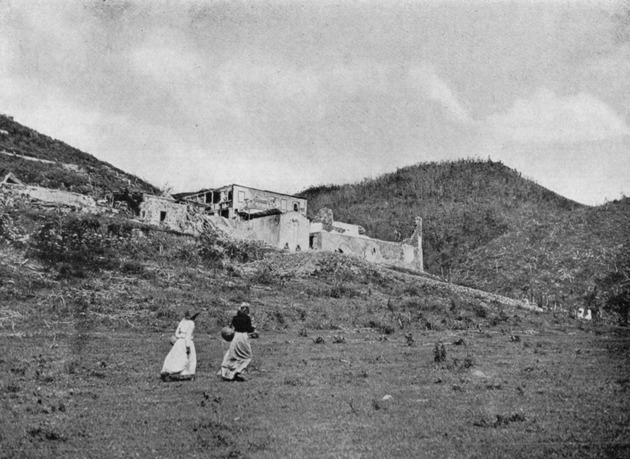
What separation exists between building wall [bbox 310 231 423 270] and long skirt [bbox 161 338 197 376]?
4065cm

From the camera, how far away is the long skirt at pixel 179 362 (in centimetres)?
1432

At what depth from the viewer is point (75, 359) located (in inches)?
640

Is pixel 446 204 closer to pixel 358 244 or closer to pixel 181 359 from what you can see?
pixel 358 244

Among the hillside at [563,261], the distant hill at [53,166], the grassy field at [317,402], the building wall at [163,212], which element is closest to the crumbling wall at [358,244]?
the hillside at [563,261]

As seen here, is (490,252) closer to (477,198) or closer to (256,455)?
(477,198)

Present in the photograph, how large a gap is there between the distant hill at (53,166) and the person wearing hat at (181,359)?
45.4 metres

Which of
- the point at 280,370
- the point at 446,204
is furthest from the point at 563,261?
the point at 280,370

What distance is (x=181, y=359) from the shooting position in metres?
14.5

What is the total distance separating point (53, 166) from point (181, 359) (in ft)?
229

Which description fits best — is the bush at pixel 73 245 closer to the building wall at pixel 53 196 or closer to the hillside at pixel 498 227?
the building wall at pixel 53 196

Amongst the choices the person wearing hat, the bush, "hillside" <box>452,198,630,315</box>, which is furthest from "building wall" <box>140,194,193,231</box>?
the person wearing hat

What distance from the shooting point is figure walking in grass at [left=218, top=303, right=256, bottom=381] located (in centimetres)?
1427

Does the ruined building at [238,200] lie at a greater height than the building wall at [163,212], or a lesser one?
greater

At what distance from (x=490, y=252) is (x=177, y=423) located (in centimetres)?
→ 7257
